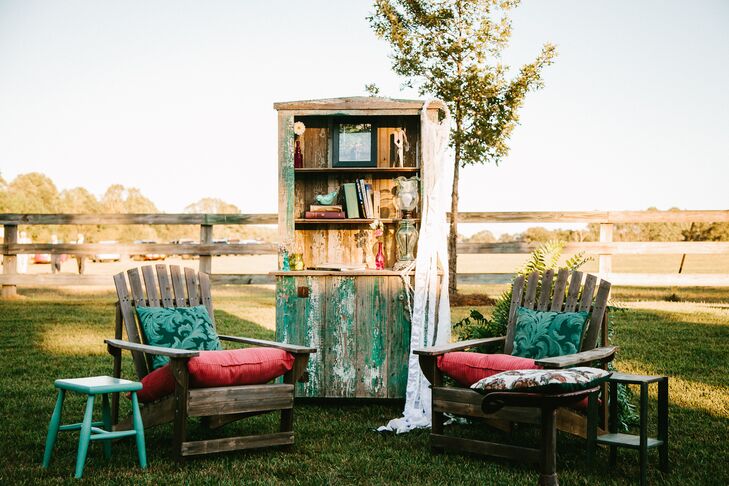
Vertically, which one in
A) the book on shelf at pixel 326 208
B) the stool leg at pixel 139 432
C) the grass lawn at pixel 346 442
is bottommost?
the grass lawn at pixel 346 442

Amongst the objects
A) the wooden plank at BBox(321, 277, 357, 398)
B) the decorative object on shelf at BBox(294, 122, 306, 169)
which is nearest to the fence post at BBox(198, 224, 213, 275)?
the decorative object on shelf at BBox(294, 122, 306, 169)

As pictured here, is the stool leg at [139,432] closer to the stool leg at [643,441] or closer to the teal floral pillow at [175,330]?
the teal floral pillow at [175,330]

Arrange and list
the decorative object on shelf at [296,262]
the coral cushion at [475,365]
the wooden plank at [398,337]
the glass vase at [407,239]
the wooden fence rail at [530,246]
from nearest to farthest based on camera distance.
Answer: the coral cushion at [475,365], the wooden plank at [398,337], the decorative object on shelf at [296,262], the glass vase at [407,239], the wooden fence rail at [530,246]

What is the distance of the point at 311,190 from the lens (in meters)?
5.71

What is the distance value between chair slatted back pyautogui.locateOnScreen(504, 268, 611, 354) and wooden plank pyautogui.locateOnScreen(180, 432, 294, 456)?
1426mm

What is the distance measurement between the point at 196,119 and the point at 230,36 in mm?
12985

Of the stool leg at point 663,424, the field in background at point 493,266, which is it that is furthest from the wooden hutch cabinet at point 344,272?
the field in background at point 493,266

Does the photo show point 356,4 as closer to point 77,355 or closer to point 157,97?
point 77,355

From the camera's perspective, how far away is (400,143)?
555cm

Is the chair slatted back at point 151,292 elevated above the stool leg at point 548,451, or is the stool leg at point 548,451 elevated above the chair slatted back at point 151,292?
the chair slatted back at point 151,292

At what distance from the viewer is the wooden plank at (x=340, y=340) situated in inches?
193

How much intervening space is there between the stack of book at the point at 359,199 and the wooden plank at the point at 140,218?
397 centimetres

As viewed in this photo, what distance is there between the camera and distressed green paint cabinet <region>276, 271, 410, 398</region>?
4.90 m

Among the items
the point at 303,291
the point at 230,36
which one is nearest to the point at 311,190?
the point at 303,291
